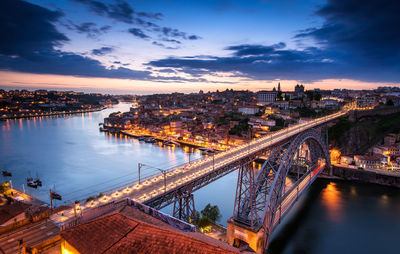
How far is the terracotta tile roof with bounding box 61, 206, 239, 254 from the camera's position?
4.03 m

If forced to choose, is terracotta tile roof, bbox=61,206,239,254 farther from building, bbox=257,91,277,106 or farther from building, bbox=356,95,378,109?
building, bbox=257,91,277,106

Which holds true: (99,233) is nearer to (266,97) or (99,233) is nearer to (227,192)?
(227,192)

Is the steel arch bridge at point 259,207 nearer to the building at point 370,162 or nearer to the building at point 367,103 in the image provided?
the building at point 370,162

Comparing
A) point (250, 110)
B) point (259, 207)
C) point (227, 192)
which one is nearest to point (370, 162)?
point (227, 192)

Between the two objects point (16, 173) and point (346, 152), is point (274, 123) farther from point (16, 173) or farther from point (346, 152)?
point (16, 173)

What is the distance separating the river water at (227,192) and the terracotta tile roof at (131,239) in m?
8.60

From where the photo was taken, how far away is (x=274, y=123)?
4184 centimetres

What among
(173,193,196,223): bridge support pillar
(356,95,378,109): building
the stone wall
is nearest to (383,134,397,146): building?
the stone wall

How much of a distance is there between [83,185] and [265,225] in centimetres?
1899

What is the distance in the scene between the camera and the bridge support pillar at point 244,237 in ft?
34.3

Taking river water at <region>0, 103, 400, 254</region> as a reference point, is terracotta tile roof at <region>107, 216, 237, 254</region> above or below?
above

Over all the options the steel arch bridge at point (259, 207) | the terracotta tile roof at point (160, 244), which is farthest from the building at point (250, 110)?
the terracotta tile roof at point (160, 244)

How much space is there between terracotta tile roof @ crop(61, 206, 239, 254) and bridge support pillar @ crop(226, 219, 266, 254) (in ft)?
22.2

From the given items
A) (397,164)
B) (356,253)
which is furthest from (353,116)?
(356,253)
